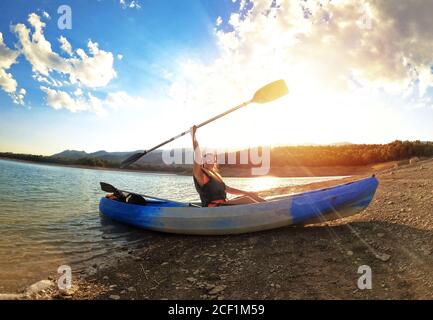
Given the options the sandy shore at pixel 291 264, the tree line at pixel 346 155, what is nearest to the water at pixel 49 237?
the sandy shore at pixel 291 264

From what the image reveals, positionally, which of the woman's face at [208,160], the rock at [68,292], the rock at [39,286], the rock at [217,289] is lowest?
the rock at [68,292]

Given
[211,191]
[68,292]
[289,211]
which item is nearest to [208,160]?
[211,191]

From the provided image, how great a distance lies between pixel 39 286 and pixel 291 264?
4.19 metres

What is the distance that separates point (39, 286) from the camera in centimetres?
541

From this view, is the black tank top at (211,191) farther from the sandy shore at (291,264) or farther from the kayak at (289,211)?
the sandy shore at (291,264)

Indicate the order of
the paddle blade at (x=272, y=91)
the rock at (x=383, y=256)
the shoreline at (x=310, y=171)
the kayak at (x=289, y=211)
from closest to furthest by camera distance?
the rock at (x=383, y=256) → the kayak at (x=289, y=211) → the paddle blade at (x=272, y=91) → the shoreline at (x=310, y=171)

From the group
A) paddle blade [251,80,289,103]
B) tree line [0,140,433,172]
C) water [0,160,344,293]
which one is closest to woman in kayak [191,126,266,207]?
water [0,160,344,293]

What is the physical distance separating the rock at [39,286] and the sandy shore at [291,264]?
7.5 inches

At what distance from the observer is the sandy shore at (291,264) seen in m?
4.60

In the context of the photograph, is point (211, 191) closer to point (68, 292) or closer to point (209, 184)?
point (209, 184)
